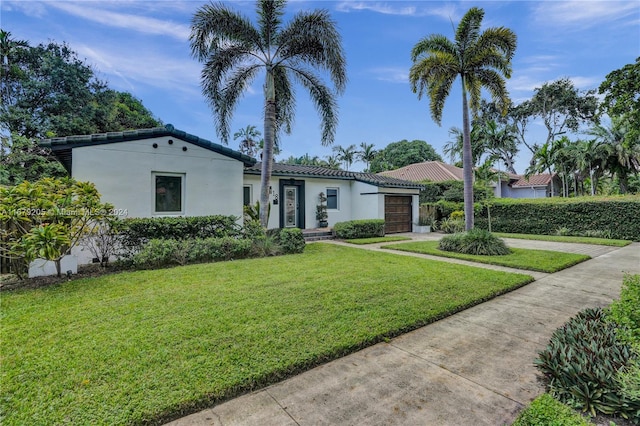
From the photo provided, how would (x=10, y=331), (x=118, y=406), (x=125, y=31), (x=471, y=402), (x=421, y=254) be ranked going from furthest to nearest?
(x=421, y=254) → (x=125, y=31) → (x=10, y=331) → (x=471, y=402) → (x=118, y=406)

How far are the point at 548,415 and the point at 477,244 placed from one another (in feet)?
29.3

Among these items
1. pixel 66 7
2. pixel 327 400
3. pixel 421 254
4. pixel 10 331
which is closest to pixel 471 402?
pixel 327 400

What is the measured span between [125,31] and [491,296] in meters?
13.0

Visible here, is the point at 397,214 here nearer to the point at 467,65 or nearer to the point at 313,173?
the point at 313,173

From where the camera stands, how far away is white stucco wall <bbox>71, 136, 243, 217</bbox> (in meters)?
8.67

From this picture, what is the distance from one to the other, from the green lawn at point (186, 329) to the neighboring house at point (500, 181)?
21.9 meters

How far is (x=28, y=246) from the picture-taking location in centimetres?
550

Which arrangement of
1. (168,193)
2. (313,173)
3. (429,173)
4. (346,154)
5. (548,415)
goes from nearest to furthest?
(548,415) → (168,193) → (313,173) → (429,173) → (346,154)

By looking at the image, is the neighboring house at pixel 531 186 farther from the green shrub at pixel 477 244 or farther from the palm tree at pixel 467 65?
the green shrub at pixel 477 244

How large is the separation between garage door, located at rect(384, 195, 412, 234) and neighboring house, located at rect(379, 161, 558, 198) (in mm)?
9947

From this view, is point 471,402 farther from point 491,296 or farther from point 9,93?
point 9,93

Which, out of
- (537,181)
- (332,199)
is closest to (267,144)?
(332,199)

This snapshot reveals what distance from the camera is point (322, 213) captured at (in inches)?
625

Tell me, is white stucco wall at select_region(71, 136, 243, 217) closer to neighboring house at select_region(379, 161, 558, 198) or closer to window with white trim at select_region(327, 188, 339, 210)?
window with white trim at select_region(327, 188, 339, 210)
